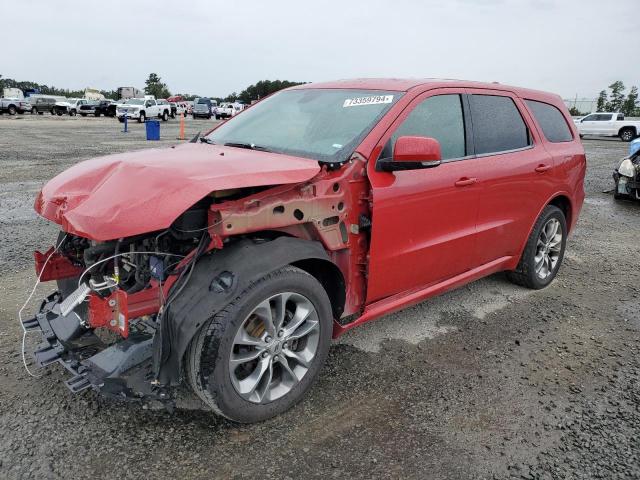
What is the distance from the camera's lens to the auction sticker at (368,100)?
333 cm

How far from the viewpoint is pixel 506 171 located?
3934 millimetres

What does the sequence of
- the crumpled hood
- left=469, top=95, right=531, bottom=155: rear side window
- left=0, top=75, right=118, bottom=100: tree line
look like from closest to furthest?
the crumpled hood, left=469, top=95, right=531, bottom=155: rear side window, left=0, top=75, right=118, bottom=100: tree line

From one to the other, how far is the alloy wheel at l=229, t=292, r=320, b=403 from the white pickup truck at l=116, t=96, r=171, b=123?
34.8 m

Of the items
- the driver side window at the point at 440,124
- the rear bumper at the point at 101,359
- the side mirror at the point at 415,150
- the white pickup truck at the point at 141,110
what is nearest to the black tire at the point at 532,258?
the driver side window at the point at 440,124

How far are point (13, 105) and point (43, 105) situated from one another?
3719 mm

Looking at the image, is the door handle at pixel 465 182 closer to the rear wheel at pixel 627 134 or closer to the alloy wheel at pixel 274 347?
the alloy wheel at pixel 274 347

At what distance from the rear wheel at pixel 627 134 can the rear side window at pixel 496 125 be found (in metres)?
27.9

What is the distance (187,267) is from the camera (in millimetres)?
2516

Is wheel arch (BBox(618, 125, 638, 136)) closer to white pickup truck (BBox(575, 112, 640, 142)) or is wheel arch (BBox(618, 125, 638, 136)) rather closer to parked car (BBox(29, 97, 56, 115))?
white pickup truck (BBox(575, 112, 640, 142))

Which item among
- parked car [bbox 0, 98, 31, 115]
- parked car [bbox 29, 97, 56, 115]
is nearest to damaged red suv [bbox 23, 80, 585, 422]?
parked car [bbox 0, 98, 31, 115]

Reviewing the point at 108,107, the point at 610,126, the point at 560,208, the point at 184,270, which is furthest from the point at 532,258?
the point at 108,107

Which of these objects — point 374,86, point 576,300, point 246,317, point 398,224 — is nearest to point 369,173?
point 398,224

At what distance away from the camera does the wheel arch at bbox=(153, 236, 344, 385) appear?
2.34 metres

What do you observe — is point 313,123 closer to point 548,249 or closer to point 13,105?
point 548,249
